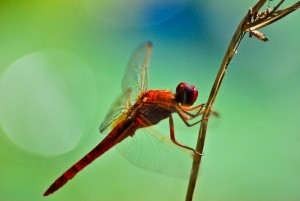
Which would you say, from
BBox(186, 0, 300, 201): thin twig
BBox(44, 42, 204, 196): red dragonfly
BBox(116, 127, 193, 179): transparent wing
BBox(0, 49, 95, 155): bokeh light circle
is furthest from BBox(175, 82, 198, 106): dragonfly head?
BBox(0, 49, 95, 155): bokeh light circle

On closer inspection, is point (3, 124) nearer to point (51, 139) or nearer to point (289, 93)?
point (51, 139)

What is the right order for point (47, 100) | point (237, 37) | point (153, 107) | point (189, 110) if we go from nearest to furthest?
point (237, 37) → point (189, 110) → point (153, 107) → point (47, 100)

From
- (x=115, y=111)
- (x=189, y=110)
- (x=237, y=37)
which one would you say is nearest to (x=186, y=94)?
(x=189, y=110)

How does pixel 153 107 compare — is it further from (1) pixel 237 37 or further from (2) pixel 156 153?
(1) pixel 237 37

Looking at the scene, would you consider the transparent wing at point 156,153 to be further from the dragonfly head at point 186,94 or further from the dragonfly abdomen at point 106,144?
the dragonfly head at point 186,94

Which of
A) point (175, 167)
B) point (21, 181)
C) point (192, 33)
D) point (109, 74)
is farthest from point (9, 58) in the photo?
point (175, 167)

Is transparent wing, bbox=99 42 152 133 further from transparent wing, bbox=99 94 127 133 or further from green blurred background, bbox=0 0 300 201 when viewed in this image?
green blurred background, bbox=0 0 300 201

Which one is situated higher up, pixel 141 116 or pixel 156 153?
pixel 141 116
